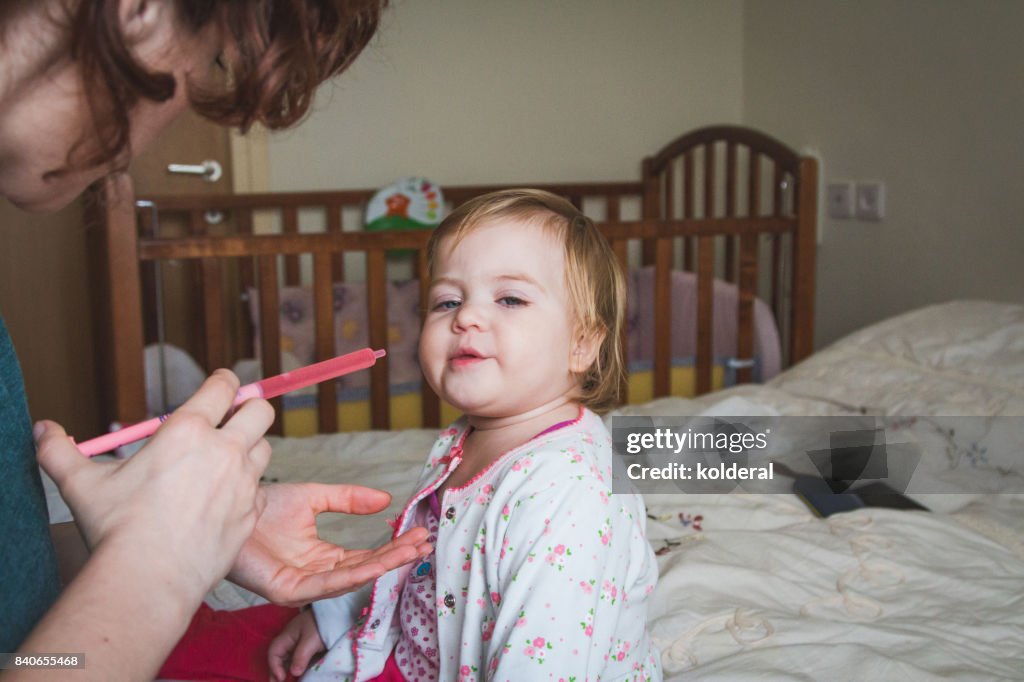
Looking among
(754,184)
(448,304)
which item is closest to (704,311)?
(754,184)

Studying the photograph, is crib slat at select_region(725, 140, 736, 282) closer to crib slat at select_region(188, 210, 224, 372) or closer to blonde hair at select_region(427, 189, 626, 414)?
crib slat at select_region(188, 210, 224, 372)

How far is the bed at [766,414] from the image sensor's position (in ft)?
3.38

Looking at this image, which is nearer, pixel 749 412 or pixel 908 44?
pixel 749 412

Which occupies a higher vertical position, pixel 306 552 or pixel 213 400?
pixel 213 400

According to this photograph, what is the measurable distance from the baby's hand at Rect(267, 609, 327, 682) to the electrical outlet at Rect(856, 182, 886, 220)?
→ 6.56 feet

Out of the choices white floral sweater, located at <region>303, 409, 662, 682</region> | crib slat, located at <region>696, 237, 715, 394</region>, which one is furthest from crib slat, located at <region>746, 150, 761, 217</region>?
white floral sweater, located at <region>303, 409, 662, 682</region>

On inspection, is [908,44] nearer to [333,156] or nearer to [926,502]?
[926,502]

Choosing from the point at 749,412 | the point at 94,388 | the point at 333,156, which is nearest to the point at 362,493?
the point at 749,412

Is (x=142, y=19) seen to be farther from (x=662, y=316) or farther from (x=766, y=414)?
(x=662, y=316)

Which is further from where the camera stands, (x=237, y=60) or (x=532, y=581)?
(x=532, y=581)

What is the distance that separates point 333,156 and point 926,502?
2279 millimetres

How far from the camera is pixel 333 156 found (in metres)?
3.10

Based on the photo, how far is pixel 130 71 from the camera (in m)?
0.53

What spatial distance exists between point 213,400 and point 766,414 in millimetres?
1357
